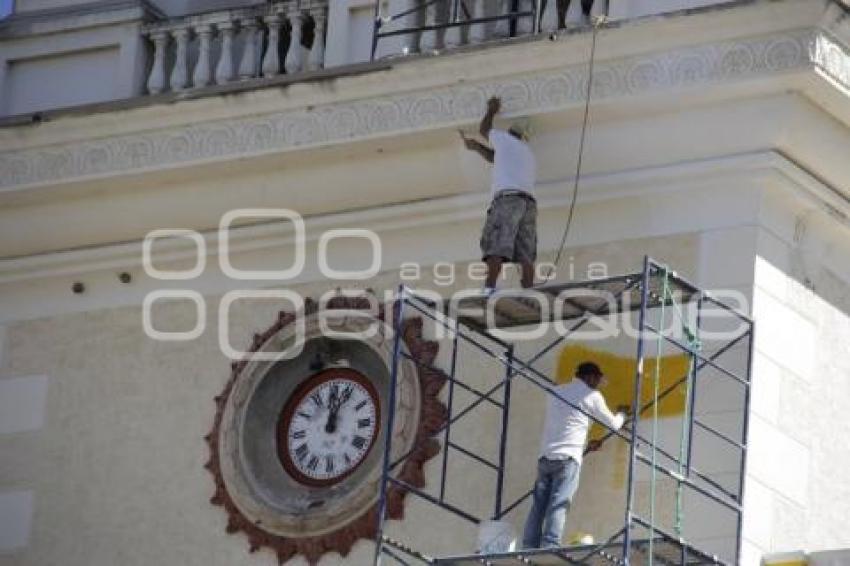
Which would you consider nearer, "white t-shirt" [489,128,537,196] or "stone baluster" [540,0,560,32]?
"white t-shirt" [489,128,537,196]

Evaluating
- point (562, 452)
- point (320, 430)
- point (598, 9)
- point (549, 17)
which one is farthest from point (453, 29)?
point (562, 452)

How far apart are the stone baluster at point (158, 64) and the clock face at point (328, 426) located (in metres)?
2.14

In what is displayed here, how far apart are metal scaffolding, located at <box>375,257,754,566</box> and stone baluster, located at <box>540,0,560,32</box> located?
5.66ft

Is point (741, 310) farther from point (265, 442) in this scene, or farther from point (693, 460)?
point (265, 442)

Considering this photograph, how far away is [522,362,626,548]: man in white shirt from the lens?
19.3 meters

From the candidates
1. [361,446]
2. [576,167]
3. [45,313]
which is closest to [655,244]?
[576,167]

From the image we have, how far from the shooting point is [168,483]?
21.3 metres

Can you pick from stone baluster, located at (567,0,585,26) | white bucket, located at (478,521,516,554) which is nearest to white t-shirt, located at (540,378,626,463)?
white bucket, located at (478,521,516,554)

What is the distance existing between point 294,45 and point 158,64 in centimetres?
93

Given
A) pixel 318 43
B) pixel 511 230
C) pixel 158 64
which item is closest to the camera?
pixel 511 230

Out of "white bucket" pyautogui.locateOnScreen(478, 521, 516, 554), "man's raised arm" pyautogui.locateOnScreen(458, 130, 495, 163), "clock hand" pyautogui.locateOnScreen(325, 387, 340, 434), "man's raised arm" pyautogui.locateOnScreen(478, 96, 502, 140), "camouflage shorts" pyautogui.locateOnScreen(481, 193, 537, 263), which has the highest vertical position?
"man's raised arm" pyautogui.locateOnScreen(478, 96, 502, 140)

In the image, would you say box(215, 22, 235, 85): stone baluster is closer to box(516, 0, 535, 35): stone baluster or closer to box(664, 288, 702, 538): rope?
box(516, 0, 535, 35): stone baluster

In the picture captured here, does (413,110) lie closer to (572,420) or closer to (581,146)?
(581,146)

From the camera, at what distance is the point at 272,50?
21.8 meters
